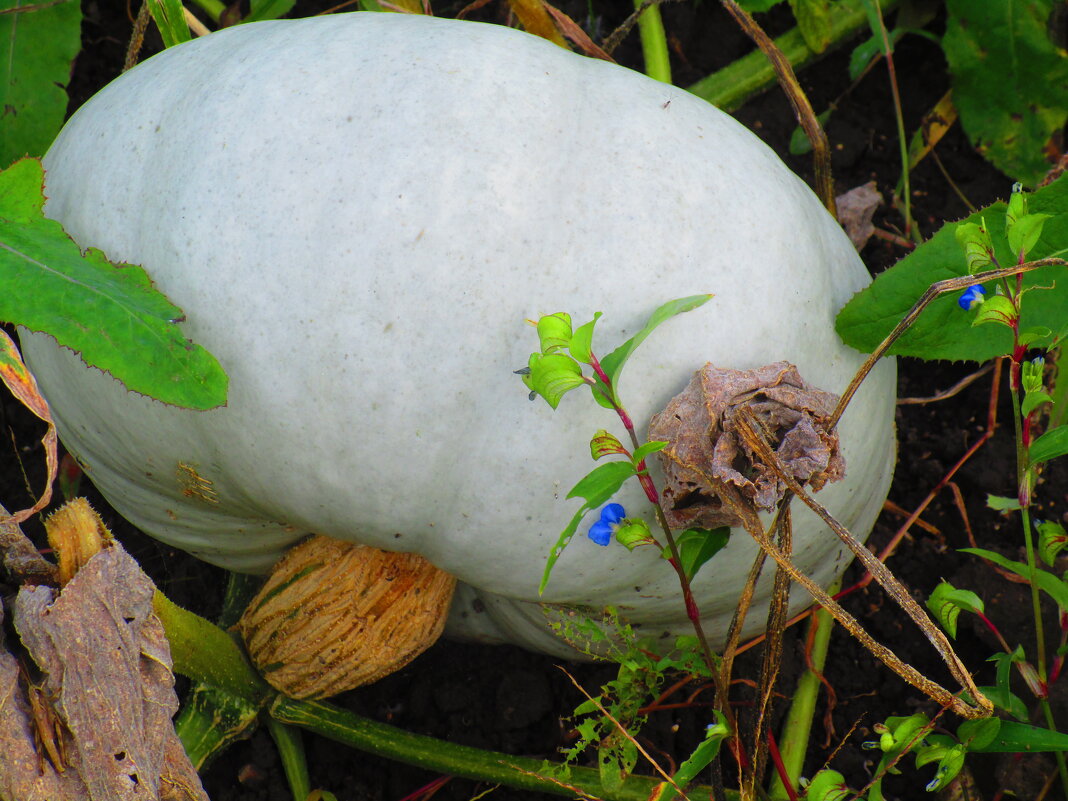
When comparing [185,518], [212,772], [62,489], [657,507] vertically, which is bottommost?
[212,772]

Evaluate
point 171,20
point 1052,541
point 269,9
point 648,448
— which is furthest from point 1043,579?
point 269,9

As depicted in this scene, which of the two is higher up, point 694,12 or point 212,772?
point 694,12

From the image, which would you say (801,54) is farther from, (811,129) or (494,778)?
(494,778)

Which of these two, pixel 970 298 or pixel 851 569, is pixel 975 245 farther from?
pixel 851 569

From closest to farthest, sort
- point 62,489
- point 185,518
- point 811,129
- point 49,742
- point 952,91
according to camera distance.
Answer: point 49,742
point 185,518
point 811,129
point 62,489
point 952,91

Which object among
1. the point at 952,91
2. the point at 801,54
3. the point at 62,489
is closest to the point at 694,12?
the point at 801,54
